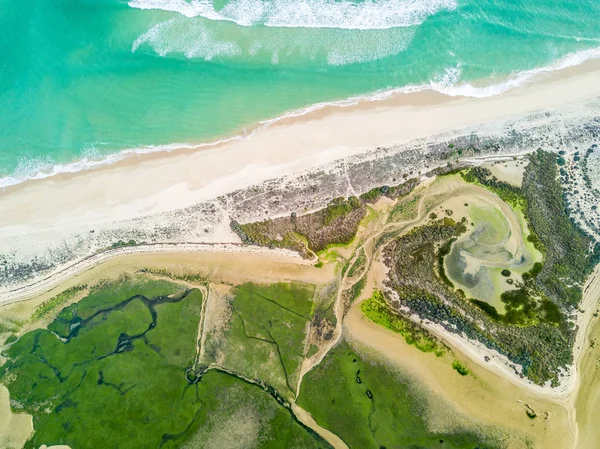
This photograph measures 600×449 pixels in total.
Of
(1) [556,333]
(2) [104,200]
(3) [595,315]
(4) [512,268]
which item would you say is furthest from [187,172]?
(3) [595,315]

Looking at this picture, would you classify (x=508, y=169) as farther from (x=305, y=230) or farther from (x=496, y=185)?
(x=305, y=230)

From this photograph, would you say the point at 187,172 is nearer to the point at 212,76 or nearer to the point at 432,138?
the point at 212,76

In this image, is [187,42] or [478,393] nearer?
[478,393]

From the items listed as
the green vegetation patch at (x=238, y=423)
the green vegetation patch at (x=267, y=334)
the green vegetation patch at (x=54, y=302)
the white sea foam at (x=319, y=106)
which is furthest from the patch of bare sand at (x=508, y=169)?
the green vegetation patch at (x=54, y=302)

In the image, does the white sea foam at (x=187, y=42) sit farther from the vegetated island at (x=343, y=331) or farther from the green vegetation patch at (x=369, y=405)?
the green vegetation patch at (x=369, y=405)

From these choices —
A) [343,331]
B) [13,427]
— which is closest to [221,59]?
[343,331]

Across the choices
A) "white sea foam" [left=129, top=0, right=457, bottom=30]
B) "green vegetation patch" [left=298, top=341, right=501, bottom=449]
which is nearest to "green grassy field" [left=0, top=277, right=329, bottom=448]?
"green vegetation patch" [left=298, top=341, right=501, bottom=449]
